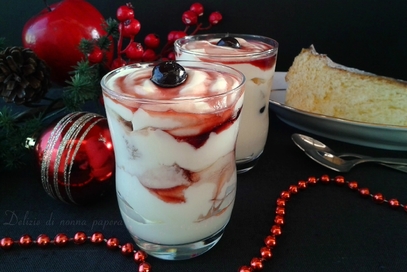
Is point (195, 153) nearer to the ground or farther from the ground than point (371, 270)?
farther from the ground

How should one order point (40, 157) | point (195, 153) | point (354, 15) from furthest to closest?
point (354, 15), point (40, 157), point (195, 153)

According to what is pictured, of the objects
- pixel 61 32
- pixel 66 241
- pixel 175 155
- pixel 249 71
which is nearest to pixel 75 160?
pixel 66 241

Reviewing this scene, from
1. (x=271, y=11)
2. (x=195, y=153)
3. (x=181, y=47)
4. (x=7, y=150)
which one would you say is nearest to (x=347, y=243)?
(x=195, y=153)

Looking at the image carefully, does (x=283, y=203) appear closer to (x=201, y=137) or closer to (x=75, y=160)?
(x=201, y=137)

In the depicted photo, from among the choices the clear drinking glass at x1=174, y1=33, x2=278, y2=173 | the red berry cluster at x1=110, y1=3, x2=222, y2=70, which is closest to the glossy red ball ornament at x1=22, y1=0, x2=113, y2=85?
the red berry cluster at x1=110, y1=3, x2=222, y2=70

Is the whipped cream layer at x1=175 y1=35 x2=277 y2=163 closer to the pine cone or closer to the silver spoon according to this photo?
the silver spoon

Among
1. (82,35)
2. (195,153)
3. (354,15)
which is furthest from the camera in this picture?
(354,15)

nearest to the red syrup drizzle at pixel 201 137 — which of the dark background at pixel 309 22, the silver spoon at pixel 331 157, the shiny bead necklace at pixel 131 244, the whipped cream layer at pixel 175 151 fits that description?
the whipped cream layer at pixel 175 151

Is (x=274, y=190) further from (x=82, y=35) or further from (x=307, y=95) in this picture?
(x=82, y=35)
